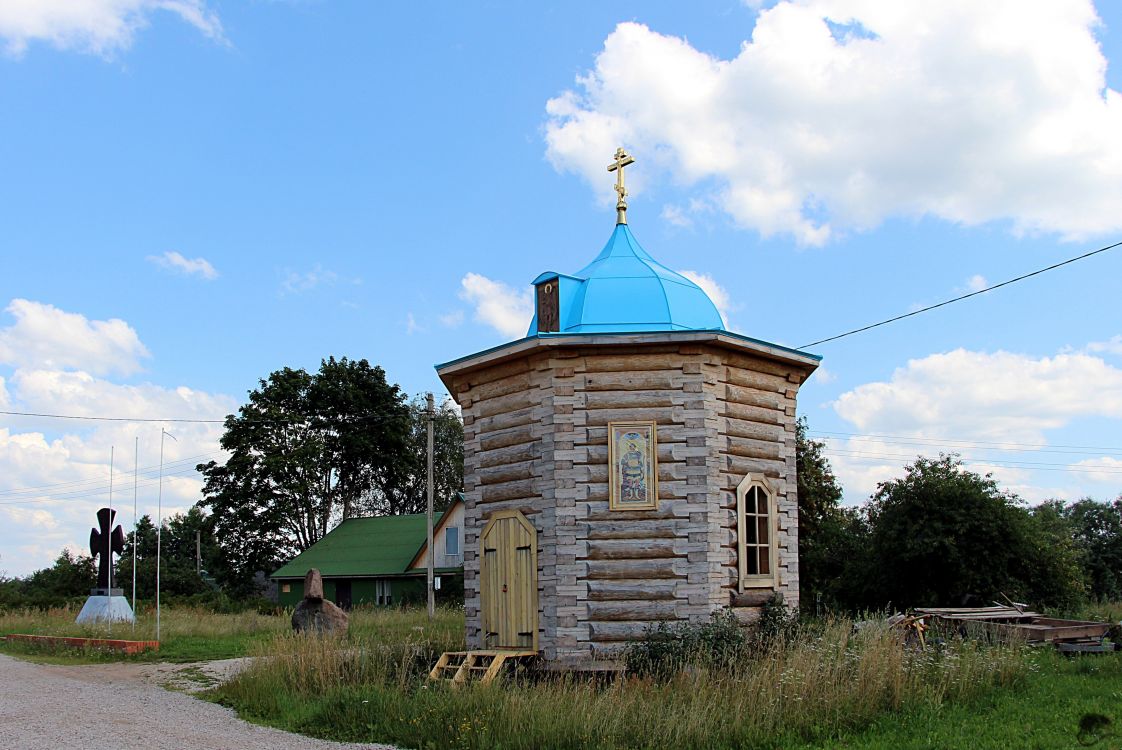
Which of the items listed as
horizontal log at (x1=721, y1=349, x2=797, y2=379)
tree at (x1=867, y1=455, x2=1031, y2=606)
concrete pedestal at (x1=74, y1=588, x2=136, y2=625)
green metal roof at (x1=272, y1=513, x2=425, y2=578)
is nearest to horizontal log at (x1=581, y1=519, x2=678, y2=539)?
horizontal log at (x1=721, y1=349, x2=797, y2=379)

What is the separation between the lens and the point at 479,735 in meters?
10.2

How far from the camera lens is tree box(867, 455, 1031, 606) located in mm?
22797

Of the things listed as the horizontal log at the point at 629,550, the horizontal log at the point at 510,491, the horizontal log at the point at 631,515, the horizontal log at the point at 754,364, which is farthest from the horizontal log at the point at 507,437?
the horizontal log at the point at 754,364

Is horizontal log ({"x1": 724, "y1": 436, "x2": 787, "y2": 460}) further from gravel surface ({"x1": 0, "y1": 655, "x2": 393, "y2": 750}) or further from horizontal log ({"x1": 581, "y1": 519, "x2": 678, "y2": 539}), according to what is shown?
gravel surface ({"x1": 0, "y1": 655, "x2": 393, "y2": 750})

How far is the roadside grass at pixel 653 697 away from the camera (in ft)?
33.4

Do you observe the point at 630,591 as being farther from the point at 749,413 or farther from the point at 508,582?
the point at 749,413

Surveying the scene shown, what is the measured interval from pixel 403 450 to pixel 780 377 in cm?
3611

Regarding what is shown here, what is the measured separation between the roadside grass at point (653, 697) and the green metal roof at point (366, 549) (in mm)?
26084

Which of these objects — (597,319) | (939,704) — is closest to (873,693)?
(939,704)

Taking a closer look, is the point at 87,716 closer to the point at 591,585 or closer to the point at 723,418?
A: the point at 591,585

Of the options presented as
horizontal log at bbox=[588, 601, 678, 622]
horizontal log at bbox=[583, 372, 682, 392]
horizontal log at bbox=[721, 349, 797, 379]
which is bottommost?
horizontal log at bbox=[588, 601, 678, 622]

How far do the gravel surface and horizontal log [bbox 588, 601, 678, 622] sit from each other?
13.2 feet

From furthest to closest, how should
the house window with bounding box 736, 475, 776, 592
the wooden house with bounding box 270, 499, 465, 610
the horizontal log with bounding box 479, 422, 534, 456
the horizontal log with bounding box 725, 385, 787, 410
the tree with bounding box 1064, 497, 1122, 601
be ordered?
1. the wooden house with bounding box 270, 499, 465, 610
2. the tree with bounding box 1064, 497, 1122, 601
3. the horizontal log with bounding box 725, 385, 787, 410
4. the horizontal log with bounding box 479, 422, 534, 456
5. the house window with bounding box 736, 475, 776, 592

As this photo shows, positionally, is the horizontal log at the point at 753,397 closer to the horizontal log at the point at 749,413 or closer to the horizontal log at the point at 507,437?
the horizontal log at the point at 749,413
